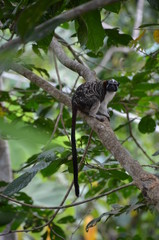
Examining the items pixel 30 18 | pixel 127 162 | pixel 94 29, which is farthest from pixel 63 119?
pixel 30 18

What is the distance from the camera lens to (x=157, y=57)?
2943 mm

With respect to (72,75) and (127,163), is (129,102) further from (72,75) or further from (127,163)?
(72,75)

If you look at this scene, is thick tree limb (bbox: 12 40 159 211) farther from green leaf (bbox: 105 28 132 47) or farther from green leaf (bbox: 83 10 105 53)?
green leaf (bbox: 105 28 132 47)

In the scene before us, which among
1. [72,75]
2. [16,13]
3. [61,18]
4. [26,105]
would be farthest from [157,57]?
[72,75]

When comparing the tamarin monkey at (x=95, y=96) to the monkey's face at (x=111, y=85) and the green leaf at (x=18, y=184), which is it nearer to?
the monkey's face at (x=111, y=85)

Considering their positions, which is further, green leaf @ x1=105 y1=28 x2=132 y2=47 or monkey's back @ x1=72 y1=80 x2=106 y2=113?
monkey's back @ x1=72 y1=80 x2=106 y2=113

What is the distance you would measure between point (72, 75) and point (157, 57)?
10.2 ft

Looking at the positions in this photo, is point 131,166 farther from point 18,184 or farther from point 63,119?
point 63,119

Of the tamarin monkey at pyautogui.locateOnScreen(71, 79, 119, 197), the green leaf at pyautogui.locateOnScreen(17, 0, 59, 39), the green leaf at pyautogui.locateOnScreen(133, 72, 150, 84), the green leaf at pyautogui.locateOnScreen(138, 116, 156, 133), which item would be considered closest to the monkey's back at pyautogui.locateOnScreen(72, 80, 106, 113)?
the tamarin monkey at pyautogui.locateOnScreen(71, 79, 119, 197)

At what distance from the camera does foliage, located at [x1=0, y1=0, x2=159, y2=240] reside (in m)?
1.30

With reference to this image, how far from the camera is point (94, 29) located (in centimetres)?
213

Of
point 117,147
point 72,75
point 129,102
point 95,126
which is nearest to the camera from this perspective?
point 117,147

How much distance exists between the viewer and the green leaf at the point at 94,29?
79.1 inches

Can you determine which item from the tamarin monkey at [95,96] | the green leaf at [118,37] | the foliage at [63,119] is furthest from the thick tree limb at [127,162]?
the green leaf at [118,37]
